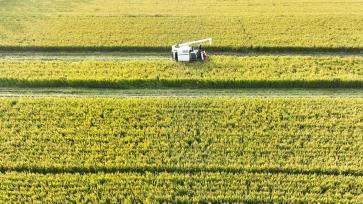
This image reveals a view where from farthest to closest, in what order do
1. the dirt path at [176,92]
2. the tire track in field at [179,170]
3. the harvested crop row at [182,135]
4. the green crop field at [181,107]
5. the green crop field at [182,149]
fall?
the dirt path at [176,92], the harvested crop row at [182,135], the tire track in field at [179,170], the green crop field at [181,107], the green crop field at [182,149]

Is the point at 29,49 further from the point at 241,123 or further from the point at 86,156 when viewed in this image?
the point at 241,123

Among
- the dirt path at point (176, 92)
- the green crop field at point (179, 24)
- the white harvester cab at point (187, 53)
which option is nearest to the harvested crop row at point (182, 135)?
the dirt path at point (176, 92)

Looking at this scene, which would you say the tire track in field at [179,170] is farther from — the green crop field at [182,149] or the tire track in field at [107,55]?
the tire track in field at [107,55]

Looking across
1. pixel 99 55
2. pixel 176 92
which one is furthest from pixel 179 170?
pixel 99 55

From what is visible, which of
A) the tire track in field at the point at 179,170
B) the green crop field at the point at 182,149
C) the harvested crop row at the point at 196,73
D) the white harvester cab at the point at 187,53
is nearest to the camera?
the green crop field at the point at 182,149

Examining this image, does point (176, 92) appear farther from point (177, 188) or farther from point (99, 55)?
point (177, 188)

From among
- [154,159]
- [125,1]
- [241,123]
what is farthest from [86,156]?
[125,1]
